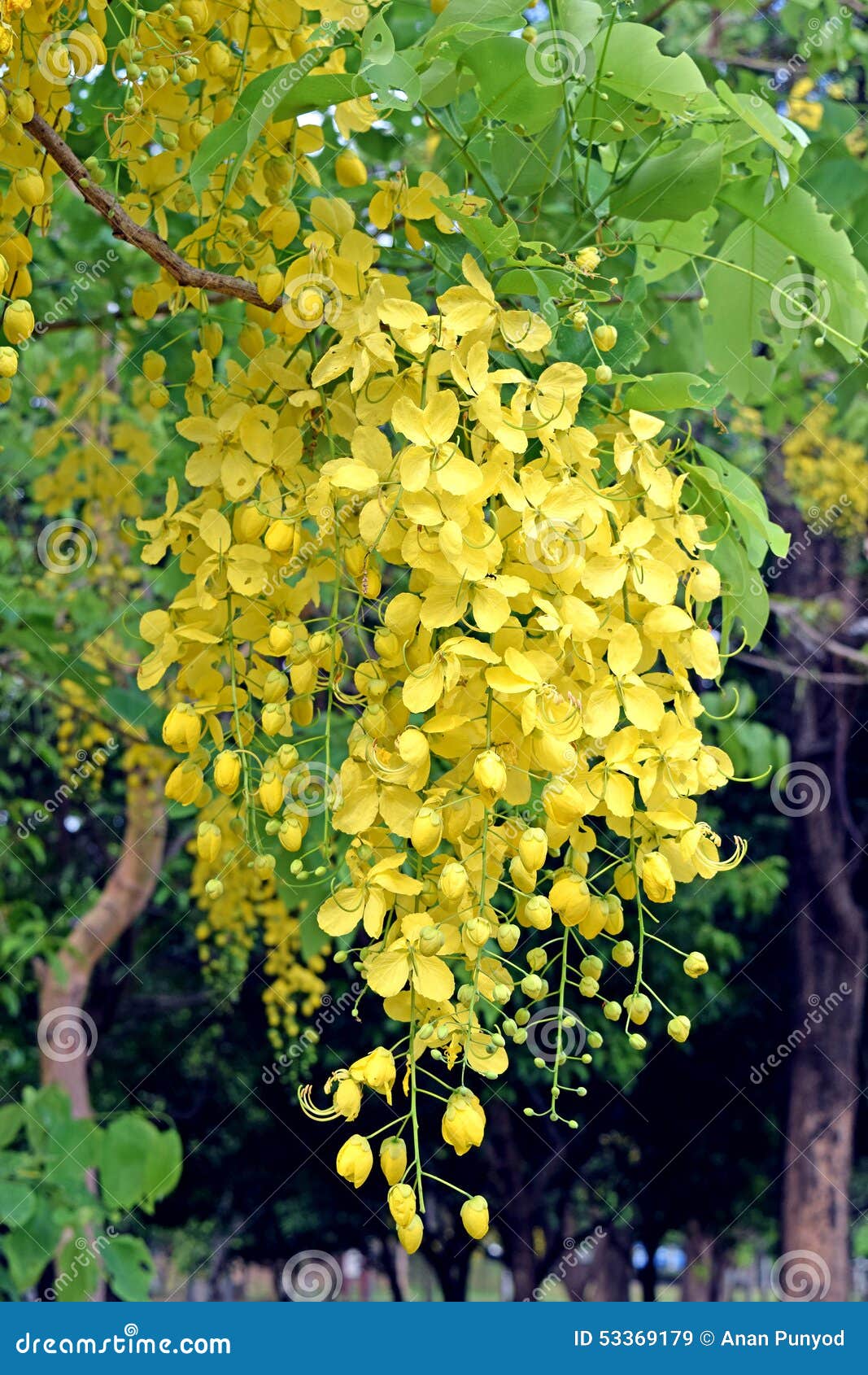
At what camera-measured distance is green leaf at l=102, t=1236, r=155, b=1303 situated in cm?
201

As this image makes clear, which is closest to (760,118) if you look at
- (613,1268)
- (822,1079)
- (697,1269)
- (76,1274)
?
(76,1274)

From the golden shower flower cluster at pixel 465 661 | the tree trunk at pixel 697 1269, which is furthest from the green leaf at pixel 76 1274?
the tree trunk at pixel 697 1269

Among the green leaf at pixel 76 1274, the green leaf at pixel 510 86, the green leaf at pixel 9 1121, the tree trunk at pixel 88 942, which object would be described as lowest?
the tree trunk at pixel 88 942

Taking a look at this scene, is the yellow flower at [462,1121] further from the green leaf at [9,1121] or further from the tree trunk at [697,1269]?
the tree trunk at [697,1269]

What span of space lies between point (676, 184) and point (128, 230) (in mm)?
429

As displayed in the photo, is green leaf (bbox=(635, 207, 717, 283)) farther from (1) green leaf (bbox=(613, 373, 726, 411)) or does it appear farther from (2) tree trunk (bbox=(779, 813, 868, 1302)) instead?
(2) tree trunk (bbox=(779, 813, 868, 1302))

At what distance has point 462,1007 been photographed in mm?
789

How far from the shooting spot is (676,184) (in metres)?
1.01

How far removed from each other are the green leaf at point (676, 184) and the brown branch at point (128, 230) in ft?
0.99

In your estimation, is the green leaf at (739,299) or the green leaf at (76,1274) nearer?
the green leaf at (739,299)

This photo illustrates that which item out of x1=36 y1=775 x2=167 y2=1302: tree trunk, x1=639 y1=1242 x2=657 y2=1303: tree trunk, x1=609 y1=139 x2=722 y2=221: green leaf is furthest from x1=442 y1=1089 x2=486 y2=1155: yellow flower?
x1=639 y1=1242 x2=657 y2=1303: tree trunk

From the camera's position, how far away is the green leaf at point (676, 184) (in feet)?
3.28

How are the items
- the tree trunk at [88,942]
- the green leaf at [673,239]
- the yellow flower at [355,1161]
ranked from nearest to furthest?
the yellow flower at [355,1161]
the green leaf at [673,239]
the tree trunk at [88,942]

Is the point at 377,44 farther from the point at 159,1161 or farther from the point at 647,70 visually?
the point at 159,1161
